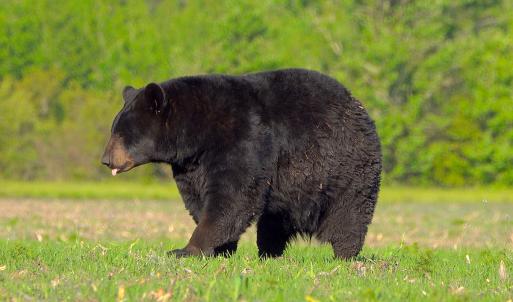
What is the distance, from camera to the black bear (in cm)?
875

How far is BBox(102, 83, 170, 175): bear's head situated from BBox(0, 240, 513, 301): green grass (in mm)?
810

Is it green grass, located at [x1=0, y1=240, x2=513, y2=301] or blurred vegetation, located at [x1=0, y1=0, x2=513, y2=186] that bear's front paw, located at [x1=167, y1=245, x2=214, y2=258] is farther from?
blurred vegetation, located at [x1=0, y1=0, x2=513, y2=186]

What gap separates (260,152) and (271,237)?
117 centimetres

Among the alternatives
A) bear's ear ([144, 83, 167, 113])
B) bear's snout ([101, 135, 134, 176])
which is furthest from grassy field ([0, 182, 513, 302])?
bear's ear ([144, 83, 167, 113])

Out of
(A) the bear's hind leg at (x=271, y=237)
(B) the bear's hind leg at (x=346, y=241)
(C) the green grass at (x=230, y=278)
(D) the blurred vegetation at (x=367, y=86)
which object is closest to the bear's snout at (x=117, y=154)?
(C) the green grass at (x=230, y=278)

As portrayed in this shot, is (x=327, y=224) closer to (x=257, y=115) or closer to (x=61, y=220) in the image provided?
(x=257, y=115)

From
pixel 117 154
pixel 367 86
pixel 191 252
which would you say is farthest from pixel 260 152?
pixel 367 86

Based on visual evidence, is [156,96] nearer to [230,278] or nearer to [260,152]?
[260,152]

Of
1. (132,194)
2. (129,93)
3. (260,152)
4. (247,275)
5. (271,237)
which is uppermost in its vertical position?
(129,93)

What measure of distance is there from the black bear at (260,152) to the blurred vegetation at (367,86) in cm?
3741

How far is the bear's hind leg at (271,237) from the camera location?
954 cm

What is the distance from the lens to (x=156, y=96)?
9062 mm

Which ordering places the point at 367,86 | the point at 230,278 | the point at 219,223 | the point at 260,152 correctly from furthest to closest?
the point at 367,86, the point at 260,152, the point at 219,223, the point at 230,278

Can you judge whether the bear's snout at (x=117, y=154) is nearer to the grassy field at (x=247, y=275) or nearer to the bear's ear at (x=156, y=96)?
the bear's ear at (x=156, y=96)
